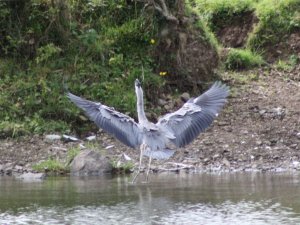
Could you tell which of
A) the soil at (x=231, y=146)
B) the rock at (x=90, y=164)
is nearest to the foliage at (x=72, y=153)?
the soil at (x=231, y=146)

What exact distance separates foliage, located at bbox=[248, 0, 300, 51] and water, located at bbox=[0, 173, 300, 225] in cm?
684

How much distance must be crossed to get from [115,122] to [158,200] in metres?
1.71

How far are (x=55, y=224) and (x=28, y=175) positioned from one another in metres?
3.59

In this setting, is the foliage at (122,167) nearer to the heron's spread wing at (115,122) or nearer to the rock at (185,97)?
the heron's spread wing at (115,122)

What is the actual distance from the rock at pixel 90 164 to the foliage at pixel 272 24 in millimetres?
6875

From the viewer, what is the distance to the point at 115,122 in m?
10.1

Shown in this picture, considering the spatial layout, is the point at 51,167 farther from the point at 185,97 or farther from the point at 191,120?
the point at 185,97

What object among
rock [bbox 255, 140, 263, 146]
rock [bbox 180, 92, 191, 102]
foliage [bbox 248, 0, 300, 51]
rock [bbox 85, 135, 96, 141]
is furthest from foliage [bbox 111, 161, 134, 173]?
foliage [bbox 248, 0, 300, 51]

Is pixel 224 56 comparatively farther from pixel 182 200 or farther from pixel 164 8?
pixel 182 200

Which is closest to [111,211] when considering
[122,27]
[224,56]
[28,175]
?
[28,175]

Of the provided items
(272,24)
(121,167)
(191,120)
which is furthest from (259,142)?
(272,24)

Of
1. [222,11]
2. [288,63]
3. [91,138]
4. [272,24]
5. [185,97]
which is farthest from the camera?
[222,11]

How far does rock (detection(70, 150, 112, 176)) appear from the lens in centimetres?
1087

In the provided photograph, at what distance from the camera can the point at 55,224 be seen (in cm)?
733
